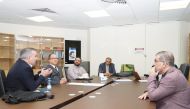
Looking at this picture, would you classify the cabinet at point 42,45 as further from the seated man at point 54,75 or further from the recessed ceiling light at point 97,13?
the seated man at point 54,75

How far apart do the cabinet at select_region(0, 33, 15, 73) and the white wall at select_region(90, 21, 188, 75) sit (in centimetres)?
292

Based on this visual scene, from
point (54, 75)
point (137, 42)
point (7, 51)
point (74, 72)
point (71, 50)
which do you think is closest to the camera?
point (54, 75)

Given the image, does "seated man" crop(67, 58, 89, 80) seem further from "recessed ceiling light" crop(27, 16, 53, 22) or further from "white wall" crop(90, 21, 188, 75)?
"white wall" crop(90, 21, 188, 75)

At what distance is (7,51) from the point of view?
7.69 m

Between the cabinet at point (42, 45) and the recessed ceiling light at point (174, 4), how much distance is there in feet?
14.1

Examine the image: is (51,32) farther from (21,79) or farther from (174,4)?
(21,79)

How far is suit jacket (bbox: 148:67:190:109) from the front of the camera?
203cm

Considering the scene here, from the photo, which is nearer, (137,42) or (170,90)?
(170,90)

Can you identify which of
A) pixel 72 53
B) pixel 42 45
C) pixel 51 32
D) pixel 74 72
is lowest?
pixel 74 72

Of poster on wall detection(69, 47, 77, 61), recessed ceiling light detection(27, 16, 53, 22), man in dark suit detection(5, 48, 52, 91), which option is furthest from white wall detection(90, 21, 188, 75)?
man in dark suit detection(5, 48, 52, 91)

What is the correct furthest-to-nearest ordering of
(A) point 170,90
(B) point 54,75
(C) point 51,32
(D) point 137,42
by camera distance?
(C) point 51,32
(D) point 137,42
(B) point 54,75
(A) point 170,90

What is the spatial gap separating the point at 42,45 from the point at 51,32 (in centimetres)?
69

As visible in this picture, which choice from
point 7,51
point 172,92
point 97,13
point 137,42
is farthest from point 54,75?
point 137,42

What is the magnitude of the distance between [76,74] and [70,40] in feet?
12.5
